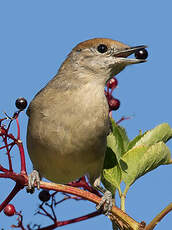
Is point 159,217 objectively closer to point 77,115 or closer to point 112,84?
point 77,115

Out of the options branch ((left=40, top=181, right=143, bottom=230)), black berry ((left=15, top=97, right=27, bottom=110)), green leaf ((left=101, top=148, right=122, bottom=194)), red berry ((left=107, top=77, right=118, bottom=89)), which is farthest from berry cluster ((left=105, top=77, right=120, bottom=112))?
branch ((left=40, top=181, right=143, bottom=230))

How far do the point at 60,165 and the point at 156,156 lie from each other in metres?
2.13

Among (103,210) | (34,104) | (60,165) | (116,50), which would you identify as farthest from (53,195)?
(116,50)

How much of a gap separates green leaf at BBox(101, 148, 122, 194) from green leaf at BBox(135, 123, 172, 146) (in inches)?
15.2

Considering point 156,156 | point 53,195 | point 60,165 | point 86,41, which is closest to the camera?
point 156,156

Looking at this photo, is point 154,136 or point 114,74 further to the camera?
point 114,74

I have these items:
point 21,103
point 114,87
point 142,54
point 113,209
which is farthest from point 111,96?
point 113,209

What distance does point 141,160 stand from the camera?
146 inches

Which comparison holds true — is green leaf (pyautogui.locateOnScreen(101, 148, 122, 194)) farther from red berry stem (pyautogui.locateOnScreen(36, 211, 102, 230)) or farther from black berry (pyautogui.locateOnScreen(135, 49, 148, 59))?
black berry (pyautogui.locateOnScreen(135, 49, 148, 59))

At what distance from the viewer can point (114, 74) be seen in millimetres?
5547

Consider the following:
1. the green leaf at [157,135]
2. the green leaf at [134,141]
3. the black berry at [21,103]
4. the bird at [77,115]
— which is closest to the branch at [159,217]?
the green leaf at [157,135]

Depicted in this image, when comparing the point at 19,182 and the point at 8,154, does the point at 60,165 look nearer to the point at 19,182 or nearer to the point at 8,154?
the point at 8,154

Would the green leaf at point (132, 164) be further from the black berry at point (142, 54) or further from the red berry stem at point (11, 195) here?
the black berry at point (142, 54)

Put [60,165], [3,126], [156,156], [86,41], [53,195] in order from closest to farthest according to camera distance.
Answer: [156,156], [3,126], [53,195], [60,165], [86,41]
